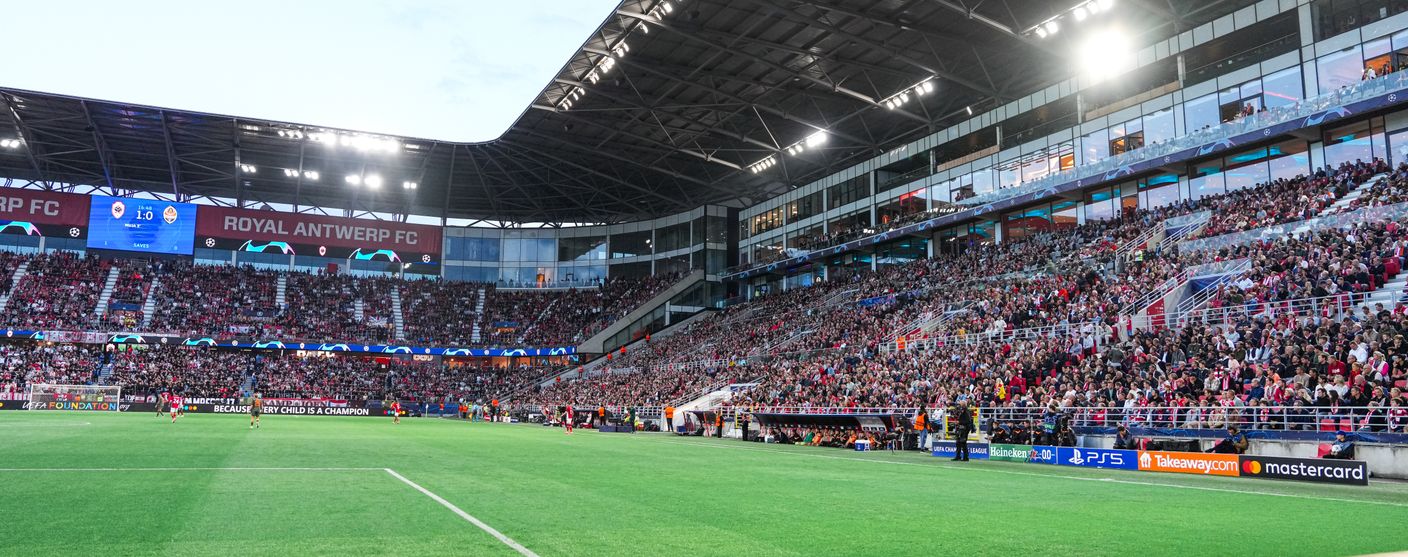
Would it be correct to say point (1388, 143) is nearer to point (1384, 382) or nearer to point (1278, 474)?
point (1384, 382)

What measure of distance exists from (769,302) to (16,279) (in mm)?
55021

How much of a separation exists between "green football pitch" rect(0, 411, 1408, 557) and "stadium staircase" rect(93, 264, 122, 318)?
53.5 meters

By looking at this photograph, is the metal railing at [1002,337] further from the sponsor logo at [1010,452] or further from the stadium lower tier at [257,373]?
the stadium lower tier at [257,373]

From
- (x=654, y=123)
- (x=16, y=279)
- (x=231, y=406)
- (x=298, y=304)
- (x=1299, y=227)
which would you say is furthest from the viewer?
(x=298, y=304)

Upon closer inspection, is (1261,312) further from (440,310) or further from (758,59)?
(440,310)

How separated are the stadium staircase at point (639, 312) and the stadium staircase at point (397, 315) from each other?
11.8m

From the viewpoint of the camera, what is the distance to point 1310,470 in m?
16.2

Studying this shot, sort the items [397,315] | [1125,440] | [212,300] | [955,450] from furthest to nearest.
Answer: [397,315] → [212,300] → [955,450] → [1125,440]

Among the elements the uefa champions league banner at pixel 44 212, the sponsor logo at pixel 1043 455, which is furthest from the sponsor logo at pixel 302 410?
the sponsor logo at pixel 1043 455

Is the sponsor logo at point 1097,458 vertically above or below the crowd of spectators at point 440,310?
below

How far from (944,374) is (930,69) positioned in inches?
722

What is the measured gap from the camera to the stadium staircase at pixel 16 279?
A: 61469 millimetres

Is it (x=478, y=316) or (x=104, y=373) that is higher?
(x=478, y=316)

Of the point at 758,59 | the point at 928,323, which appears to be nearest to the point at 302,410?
the point at 758,59
